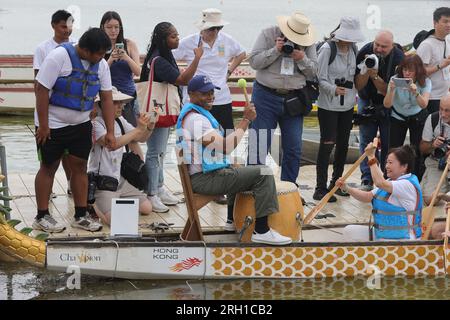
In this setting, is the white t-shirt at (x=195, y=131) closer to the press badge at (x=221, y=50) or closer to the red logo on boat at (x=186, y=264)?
the red logo on boat at (x=186, y=264)

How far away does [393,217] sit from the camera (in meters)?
8.02

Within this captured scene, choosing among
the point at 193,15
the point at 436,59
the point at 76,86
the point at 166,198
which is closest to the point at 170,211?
the point at 166,198

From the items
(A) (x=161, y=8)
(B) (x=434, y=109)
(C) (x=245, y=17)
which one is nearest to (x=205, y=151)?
(B) (x=434, y=109)

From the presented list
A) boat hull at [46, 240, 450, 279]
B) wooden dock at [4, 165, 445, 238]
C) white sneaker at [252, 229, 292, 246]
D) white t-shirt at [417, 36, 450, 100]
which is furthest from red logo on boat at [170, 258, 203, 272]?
white t-shirt at [417, 36, 450, 100]

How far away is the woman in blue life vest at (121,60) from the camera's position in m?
9.30

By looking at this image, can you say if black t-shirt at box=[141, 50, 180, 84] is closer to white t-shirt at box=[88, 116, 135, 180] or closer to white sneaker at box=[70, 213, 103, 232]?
white t-shirt at box=[88, 116, 135, 180]

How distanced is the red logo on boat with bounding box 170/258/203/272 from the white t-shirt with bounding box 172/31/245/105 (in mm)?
2213

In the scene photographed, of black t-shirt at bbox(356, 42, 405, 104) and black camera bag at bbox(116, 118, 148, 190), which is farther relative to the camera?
black t-shirt at bbox(356, 42, 405, 104)

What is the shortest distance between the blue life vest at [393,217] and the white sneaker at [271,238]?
2.52 feet

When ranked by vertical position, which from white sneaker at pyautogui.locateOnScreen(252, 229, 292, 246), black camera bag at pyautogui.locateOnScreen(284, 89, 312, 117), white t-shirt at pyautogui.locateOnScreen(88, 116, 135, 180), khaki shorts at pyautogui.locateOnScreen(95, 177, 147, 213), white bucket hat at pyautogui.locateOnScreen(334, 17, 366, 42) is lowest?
khaki shorts at pyautogui.locateOnScreen(95, 177, 147, 213)

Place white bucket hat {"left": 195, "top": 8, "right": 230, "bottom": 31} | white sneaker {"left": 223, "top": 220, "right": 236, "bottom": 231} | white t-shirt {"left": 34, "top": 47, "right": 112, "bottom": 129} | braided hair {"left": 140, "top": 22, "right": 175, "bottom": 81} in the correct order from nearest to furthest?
white t-shirt {"left": 34, "top": 47, "right": 112, "bottom": 129} → white sneaker {"left": 223, "top": 220, "right": 236, "bottom": 231} → braided hair {"left": 140, "top": 22, "right": 175, "bottom": 81} → white bucket hat {"left": 195, "top": 8, "right": 230, "bottom": 31}

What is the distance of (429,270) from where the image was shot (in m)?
8.02

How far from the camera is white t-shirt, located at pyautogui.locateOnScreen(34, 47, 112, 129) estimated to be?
8.09 metres

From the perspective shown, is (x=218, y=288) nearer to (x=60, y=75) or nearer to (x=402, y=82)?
(x=60, y=75)
